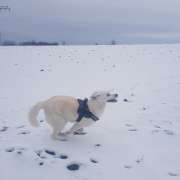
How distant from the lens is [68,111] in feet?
20.6

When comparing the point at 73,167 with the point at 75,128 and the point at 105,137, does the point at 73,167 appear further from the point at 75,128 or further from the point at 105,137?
the point at 105,137

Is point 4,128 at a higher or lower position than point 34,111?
lower

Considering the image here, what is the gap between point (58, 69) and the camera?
1759cm

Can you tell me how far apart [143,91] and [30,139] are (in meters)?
5.53

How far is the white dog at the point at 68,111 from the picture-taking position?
621cm

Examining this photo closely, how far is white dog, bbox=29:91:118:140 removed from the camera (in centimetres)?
621

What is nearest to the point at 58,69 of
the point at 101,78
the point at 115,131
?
the point at 101,78

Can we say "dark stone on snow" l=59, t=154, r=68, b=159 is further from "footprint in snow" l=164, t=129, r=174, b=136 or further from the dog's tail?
"footprint in snow" l=164, t=129, r=174, b=136

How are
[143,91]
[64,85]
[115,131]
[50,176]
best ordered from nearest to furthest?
[50,176] → [115,131] → [143,91] → [64,85]

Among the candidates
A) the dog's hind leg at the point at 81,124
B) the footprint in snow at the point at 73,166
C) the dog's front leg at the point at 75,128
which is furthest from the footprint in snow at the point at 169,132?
the footprint in snow at the point at 73,166

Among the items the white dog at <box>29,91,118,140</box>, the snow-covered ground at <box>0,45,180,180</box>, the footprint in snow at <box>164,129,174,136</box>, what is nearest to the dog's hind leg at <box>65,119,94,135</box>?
the white dog at <box>29,91,118,140</box>

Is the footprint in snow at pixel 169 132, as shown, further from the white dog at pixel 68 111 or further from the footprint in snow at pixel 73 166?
the footprint in snow at pixel 73 166

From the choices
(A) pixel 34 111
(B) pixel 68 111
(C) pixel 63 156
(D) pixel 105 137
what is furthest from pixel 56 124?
(D) pixel 105 137

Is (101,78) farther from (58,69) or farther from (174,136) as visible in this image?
(174,136)
